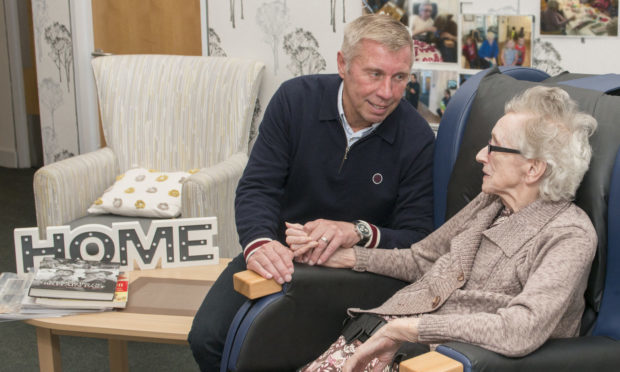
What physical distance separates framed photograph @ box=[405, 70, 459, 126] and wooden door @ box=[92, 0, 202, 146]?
121 cm

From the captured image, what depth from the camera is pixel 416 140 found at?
6.23 feet

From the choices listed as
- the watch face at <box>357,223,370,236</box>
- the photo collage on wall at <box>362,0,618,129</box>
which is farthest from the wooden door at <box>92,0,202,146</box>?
the watch face at <box>357,223,370,236</box>

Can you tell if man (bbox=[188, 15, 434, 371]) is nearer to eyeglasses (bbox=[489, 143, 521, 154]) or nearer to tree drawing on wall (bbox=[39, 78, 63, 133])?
eyeglasses (bbox=[489, 143, 521, 154])

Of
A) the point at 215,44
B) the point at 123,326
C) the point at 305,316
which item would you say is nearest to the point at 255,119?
the point at 215,44

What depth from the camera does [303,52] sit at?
3230 millimetres

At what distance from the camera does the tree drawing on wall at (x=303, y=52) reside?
3.21 metres

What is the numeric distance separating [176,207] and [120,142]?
57 cm

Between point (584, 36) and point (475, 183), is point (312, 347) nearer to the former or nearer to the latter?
point (475, 183)

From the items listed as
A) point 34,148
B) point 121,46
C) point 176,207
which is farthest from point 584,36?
point 34,148

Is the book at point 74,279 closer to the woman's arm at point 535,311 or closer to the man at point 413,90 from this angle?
the woman's arm at point 535,311

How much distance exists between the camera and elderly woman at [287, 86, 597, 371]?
128 cm

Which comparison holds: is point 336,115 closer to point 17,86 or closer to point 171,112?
point 171,112

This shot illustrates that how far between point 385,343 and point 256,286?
0.35m

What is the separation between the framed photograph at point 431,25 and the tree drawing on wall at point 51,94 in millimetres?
2093
